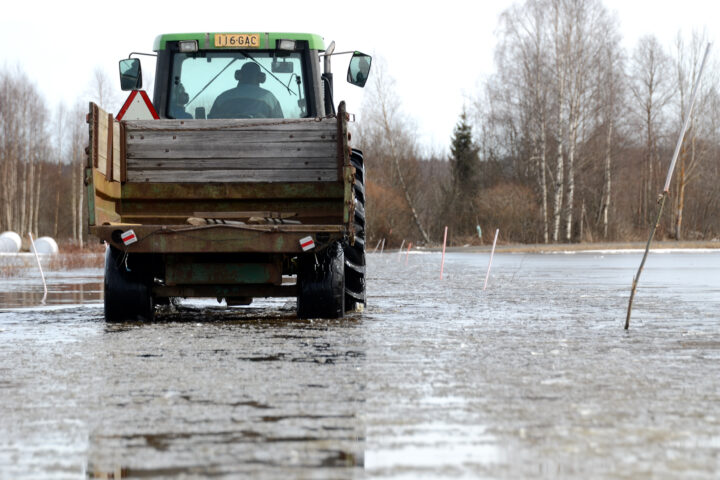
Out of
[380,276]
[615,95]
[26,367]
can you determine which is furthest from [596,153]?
[26,367]

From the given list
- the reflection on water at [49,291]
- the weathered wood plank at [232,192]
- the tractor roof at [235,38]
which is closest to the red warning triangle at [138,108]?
the tractor roof at [235,38]

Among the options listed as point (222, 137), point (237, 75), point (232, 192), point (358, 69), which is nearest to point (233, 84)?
point (237, 75)

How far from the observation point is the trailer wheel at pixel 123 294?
934cm

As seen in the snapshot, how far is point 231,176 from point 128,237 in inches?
59.9

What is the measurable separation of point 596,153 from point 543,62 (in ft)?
18.1

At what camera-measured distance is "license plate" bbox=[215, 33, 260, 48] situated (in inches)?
453

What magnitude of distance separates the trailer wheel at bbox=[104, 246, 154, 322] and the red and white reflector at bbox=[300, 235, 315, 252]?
1.70 meters

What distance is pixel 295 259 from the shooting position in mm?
9641

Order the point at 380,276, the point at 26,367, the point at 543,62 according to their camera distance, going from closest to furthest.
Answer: the point at 26,367, the point at 380,276, the point at 543,62

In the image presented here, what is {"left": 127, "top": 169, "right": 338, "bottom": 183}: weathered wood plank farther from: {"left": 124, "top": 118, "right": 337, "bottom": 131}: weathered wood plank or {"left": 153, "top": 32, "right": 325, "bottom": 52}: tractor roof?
{"left": 153, "top": 32, "right": 325, "bottom": 52}: tractor roof

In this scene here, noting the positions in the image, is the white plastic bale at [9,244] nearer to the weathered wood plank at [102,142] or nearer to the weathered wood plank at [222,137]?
the weathered wood plank at [222,137]

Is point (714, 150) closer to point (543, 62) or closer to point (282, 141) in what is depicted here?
point (543, 62)

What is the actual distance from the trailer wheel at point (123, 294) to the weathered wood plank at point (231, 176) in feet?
3.16

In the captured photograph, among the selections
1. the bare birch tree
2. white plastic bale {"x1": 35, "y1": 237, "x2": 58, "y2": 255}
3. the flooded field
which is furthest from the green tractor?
the bare birch tree
